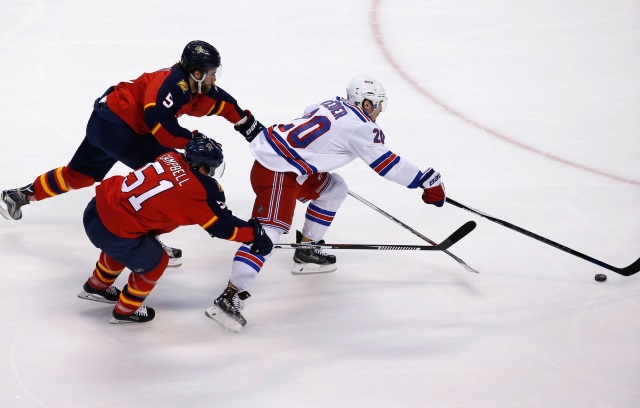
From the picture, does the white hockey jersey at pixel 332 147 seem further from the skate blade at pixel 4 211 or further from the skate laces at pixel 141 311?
the skate blade at pixel 4 211

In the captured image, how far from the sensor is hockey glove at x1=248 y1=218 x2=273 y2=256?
11.5 ft

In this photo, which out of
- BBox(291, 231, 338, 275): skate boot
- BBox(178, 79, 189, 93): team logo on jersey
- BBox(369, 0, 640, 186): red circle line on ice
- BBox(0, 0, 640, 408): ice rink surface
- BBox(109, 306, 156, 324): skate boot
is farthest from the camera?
BBox(369, 0, 640, 186): red circle line on ice

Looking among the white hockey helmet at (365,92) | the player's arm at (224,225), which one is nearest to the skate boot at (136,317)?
the player's arm at (224,225)

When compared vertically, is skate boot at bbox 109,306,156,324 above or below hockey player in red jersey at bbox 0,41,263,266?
below

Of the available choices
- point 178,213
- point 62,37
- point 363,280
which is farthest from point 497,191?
point 62,37

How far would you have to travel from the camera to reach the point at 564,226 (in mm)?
4551

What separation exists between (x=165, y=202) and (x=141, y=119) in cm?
77

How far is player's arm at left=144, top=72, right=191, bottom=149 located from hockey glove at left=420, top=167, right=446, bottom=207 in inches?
41.0

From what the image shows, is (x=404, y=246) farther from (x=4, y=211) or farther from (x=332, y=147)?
(x=4, y=211)

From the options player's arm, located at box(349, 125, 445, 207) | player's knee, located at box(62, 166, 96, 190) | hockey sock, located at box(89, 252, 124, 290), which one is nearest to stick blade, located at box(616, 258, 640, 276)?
player's arm, located at box(349, 125, 445, 207)

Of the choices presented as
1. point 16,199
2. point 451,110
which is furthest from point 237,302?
point 451,110

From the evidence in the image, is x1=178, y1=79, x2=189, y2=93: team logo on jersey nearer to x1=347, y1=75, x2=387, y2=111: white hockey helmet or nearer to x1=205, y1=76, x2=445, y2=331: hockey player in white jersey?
x1=205, y1=76, x2=445, y2=331: hockey player in white jersey

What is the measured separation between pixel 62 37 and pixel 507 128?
10.2 feet

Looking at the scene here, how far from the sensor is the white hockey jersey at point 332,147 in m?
3.79
